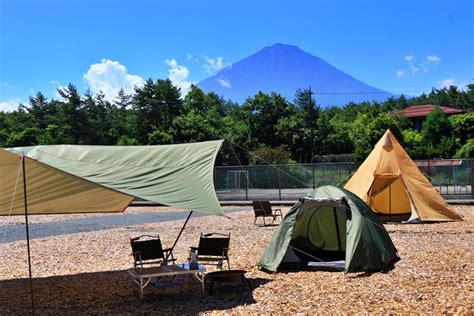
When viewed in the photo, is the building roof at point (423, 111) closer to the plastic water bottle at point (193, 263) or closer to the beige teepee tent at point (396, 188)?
the beige teepee tent at point (396, 188)

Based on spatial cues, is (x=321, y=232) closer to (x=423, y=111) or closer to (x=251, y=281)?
(x=251, y=281)

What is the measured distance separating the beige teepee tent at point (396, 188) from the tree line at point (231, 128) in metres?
31.7

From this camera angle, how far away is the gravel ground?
7.27m

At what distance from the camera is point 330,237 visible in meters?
11.1

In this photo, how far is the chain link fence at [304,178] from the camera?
2722cm

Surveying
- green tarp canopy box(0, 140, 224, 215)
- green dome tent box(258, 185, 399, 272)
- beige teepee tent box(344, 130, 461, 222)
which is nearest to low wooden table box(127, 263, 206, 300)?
green tarp canopy box(0, 140, 224, 215)

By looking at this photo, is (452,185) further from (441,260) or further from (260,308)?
(260,308)

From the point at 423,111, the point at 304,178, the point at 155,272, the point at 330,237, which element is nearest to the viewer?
the point at 155,272

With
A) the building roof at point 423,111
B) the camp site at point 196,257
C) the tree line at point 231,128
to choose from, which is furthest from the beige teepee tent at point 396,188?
the building roof at point 423,111

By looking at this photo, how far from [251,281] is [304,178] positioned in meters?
23.1

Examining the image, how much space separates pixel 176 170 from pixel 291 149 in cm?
4958

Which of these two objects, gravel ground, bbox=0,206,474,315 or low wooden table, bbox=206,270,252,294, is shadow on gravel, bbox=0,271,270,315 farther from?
low wooden table, bbox=206,270,252,294

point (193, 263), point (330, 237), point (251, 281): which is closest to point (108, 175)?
point (193, 263)

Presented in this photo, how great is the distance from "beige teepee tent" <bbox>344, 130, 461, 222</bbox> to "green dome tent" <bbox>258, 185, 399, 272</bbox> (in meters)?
6.92
